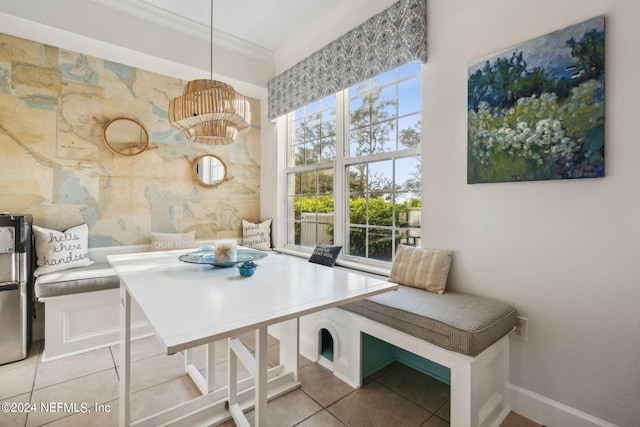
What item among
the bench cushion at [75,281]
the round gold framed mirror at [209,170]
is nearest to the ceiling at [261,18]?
the round gold framed mirror at [209,170]

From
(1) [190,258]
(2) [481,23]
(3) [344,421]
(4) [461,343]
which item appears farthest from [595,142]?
(1) [190,258]

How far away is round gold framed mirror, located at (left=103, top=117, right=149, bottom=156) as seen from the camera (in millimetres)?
3145

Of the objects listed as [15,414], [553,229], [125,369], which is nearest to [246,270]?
[125,369]

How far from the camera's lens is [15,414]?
175 centimetres

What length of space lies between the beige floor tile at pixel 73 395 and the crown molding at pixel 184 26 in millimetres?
3152

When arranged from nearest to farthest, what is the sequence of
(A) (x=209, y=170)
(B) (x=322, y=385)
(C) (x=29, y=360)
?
1. (B) (x=322, y=385)
2. (C) (x=29, y=360)
3. (A) (x=209, y=170)

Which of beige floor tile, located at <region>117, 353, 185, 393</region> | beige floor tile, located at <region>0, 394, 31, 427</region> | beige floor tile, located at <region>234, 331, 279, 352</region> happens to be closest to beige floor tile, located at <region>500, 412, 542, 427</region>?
beige floor tile, located at <region>234, 331, 279, 352</region>

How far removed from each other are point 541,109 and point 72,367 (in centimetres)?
362

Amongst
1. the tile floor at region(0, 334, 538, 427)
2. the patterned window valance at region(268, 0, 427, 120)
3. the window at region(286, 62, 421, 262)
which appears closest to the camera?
→ the tile floor at region(0, 334, 538, 427)

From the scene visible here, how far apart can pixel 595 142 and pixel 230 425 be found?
2442 millimetres

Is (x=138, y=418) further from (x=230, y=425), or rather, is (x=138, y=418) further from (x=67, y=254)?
(x=67, y=254)

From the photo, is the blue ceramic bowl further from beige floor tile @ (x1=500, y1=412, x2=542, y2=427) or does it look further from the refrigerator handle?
the refrigerator handle

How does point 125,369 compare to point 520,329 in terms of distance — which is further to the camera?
point 520,329

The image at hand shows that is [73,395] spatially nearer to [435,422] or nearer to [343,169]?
[435,422]
